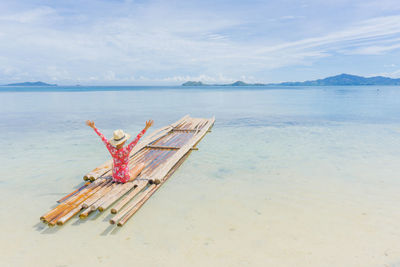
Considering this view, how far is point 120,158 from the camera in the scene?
702cm

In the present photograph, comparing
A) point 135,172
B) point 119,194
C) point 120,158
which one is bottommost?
point 119,194

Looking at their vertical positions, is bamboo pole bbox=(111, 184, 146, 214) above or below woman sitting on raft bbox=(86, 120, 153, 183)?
below

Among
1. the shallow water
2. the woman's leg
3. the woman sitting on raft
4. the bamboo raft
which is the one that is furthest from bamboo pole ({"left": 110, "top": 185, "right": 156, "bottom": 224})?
the woman sitting on raft

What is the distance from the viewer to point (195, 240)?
17.2 feet

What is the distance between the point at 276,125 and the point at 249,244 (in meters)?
14.7

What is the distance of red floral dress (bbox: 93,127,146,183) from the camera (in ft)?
22.6

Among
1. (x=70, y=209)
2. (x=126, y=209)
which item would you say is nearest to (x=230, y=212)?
(x=126, y=209)

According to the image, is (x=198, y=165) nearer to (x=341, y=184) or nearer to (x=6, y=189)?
(x=341, y=184)

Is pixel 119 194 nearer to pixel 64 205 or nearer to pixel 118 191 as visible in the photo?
pixel 118 191

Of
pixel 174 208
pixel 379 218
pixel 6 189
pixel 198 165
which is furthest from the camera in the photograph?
pixel 198 165

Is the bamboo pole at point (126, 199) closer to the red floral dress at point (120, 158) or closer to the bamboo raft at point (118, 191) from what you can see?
the bamboo raft at point (118, 191)

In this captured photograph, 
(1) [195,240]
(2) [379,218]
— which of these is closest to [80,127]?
(1) [195,240]

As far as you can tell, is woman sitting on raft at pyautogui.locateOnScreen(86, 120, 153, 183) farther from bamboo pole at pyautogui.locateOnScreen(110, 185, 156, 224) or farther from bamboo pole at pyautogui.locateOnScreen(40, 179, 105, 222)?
bamboo pole at pyautogui.locateOnScreen(110, 185, 156, 224)

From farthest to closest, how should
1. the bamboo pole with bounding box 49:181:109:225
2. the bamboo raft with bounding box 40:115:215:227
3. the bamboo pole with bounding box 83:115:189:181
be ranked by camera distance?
the bamboo pole with bounding box 83:115:189:181
the bamboo raft with bounding box 40:115:215:227
the bamboo pole with bounding box 49:181:109:225
